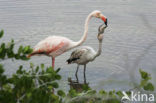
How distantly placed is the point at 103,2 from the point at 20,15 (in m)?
2.26

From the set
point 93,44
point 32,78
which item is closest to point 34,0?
point 93,44

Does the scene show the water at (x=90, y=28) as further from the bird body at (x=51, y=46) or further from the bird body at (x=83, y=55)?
the bird body at (x=51, y=46)

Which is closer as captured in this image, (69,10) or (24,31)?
(24,31)

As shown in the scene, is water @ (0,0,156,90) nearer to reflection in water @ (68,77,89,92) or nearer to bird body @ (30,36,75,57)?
reflection in water @ (68,77,89,92)

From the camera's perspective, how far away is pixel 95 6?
10508mm

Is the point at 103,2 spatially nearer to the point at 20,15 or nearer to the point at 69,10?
the point at 69,10

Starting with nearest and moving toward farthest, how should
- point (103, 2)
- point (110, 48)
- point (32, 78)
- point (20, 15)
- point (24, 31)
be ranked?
point (32, 78)
point (110, 48)
point (24, 31)
point (20, 15)
point (103, 2)

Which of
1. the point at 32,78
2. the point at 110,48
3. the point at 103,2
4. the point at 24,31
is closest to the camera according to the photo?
the point at 32,78

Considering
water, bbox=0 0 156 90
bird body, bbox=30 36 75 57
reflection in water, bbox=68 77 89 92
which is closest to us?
bird body, bbox=30 36 75 57

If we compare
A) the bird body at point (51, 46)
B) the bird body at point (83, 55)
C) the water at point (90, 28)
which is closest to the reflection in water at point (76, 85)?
the water at point (90, 28)

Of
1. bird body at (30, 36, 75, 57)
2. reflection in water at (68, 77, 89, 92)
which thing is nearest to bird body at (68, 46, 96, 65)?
bird body at (30, 36, 75, 57)

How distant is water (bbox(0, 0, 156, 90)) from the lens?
7316 mm

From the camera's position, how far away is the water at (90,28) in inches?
288

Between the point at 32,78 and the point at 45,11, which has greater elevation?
the point at 45,11
